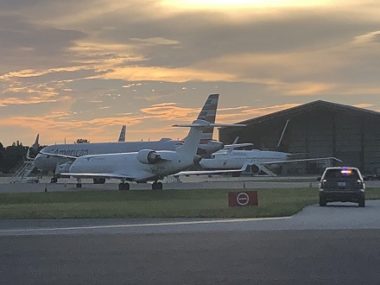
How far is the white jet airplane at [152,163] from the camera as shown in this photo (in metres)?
55.8

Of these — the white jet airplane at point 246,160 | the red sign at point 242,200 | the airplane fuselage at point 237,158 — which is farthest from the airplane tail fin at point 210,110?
the airplane fuselage at point 237,158

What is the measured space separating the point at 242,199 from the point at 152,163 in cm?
2748

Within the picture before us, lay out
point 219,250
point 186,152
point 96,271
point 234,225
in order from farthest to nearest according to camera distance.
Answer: point 186,152, point 234,225, point 219,250, point 96,271

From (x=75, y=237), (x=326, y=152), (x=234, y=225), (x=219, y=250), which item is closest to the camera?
→ (x=219, y=250)

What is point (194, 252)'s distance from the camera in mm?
14211

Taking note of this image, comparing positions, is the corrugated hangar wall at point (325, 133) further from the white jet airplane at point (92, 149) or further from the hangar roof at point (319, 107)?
the white jet airplane at point (92, 149)

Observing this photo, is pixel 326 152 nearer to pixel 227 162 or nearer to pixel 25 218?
A: pixel 227 162

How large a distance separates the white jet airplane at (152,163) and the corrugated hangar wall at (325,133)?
50.1 metres

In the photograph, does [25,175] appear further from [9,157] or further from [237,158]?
[9,157]

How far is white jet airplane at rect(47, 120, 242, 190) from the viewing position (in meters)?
55.8

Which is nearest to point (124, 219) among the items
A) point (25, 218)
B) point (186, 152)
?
point (25, 218)

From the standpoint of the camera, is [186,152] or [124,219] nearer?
[124,219]

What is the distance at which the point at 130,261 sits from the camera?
508 inches

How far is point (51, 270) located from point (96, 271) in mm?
784
